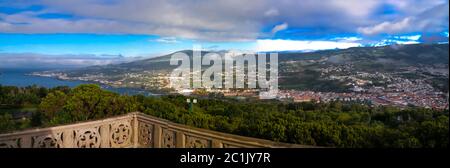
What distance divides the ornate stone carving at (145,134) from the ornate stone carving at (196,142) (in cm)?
81

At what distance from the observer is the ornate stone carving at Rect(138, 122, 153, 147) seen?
448cm

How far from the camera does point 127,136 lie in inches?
186

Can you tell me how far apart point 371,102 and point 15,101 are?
2953 centimetres

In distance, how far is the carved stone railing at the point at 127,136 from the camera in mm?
3406

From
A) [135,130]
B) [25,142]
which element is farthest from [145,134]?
[25,142]

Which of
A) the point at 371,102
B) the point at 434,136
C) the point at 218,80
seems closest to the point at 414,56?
the point at 371,102

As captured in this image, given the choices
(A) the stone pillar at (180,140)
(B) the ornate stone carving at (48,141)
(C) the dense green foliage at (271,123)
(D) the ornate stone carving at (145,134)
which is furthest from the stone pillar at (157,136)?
(C) the dense green foliage at (271,123)

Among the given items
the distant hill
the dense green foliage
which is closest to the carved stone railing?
the dense green foliage

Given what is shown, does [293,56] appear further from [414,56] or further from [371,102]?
[371,102]

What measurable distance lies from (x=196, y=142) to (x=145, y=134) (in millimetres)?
1129

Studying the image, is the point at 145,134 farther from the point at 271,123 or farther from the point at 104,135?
the point at 271,123

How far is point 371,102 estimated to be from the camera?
104ft

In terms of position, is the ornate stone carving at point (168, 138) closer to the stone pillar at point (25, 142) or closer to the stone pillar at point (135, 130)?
the stone pillar at point (135, 130)
